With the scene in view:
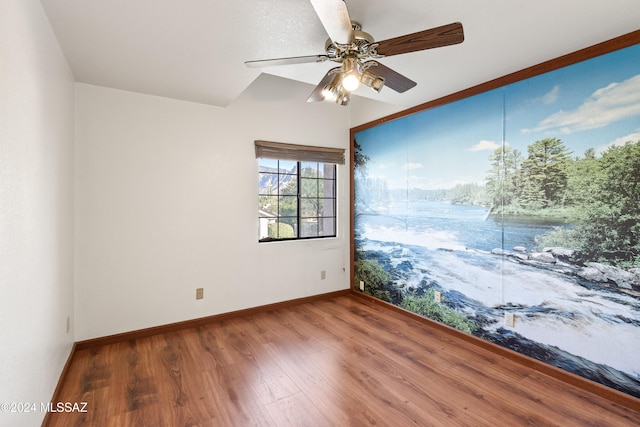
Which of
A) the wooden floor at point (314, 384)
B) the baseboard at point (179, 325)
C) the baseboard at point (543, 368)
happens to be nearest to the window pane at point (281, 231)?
the baseboard at point (179, 325)

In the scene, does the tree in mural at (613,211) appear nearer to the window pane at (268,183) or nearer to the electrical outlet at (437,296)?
the electrical outlet at (437,296)

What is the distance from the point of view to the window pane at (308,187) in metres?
4.02

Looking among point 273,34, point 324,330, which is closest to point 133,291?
point 324,330

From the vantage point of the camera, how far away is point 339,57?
5.86 feet

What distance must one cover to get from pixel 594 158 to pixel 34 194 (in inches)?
137

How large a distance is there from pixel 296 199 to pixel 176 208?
1423mm

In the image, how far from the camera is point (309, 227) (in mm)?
4109

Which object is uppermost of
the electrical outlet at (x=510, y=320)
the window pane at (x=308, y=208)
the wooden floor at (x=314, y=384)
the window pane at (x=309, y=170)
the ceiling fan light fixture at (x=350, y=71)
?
the ceiling fan light fixture at (x=350, y=71)

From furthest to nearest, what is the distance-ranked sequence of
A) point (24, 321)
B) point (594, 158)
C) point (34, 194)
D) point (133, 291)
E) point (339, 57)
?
point (133, 291)
point (594, 158)
point (339, 57)
point (34, 194)
point (24, 321)

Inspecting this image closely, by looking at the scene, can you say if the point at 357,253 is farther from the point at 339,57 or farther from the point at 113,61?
the point at 113,61

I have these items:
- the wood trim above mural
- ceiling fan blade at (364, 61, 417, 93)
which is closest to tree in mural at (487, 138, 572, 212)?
the wood trim above mural

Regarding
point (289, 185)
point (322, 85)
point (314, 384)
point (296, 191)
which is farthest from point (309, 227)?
point (322, 85)

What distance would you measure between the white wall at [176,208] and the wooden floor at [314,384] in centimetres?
46

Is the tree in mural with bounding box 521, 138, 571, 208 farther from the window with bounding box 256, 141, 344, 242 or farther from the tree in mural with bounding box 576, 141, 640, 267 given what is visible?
the window with bounding box 256, 141, 344, 242
